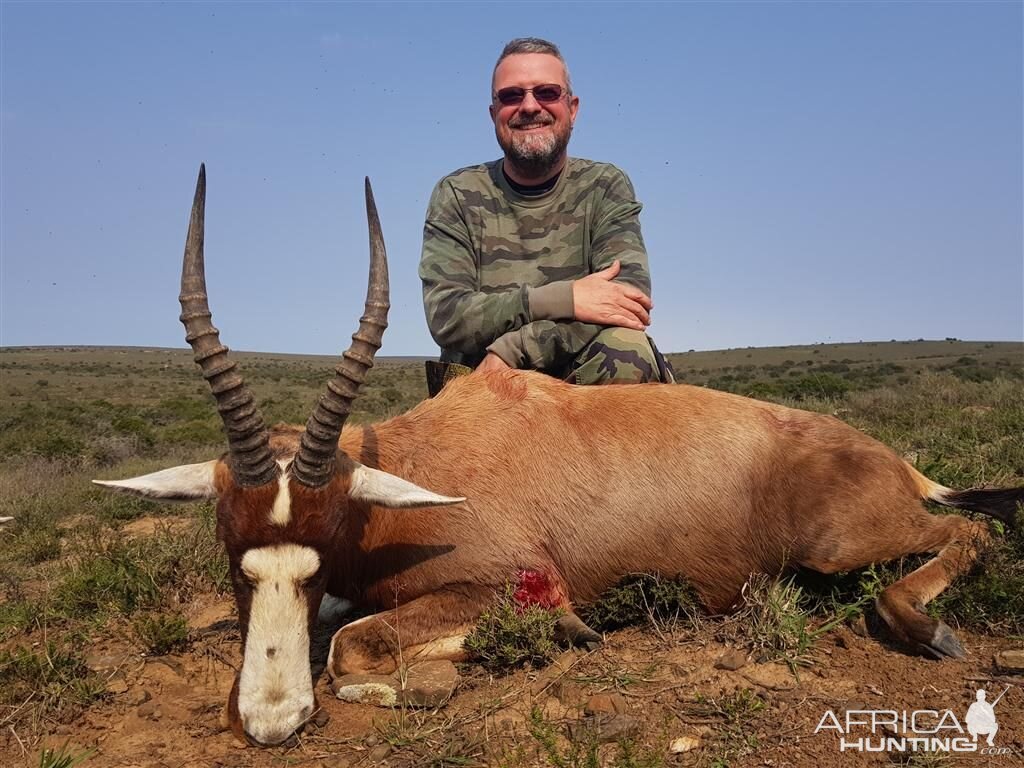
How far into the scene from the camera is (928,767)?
263 cm

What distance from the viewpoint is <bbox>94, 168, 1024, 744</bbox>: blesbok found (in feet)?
11.8

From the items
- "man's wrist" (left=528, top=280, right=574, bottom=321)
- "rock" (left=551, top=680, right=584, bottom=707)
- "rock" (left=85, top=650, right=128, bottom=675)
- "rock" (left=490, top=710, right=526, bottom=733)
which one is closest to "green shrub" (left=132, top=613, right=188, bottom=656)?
"rock" (left=85, top=650, right=128, bottom=675)

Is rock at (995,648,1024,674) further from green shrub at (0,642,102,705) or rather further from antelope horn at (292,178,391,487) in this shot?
green shrub at (0,642,102,705)

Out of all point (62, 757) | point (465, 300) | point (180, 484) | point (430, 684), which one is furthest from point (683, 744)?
point (465, 300)

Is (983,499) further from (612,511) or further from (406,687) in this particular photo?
(406,687)

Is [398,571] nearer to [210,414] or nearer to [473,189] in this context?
[473,189]

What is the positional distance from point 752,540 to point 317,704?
241 cm

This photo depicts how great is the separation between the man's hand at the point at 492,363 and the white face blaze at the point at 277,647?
1.88 metres

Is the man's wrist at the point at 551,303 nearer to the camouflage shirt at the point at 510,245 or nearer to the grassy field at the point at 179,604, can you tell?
the camouflage shirt at the point at 510,245

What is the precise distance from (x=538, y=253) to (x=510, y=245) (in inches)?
9.2

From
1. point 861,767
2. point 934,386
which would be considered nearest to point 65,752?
point 861,767

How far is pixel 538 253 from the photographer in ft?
20.4

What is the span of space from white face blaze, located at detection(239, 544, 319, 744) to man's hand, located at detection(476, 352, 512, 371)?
188 centimetres

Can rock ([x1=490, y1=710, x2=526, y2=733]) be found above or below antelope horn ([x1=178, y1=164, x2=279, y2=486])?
below
